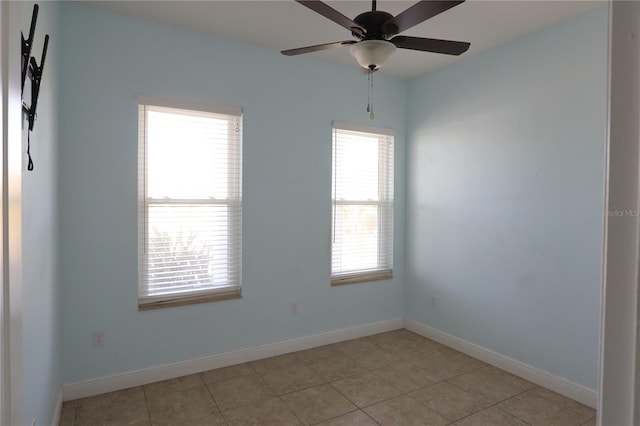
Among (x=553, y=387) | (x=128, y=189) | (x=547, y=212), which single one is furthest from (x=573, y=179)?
(x=128, y=189)

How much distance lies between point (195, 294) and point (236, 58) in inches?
80.5

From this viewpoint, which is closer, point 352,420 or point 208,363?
point 352,420

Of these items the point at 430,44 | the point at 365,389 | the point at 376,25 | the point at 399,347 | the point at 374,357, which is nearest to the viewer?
the point at 376,25

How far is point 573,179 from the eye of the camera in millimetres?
2777

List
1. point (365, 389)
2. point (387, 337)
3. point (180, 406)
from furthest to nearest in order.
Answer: point (387, 337) < point (365, 389) < point (180, 406)

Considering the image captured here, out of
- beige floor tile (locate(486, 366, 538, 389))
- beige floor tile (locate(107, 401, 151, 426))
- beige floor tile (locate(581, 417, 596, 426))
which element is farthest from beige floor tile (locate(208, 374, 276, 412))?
beige floor tile (locate(581, 417, 596, 426))

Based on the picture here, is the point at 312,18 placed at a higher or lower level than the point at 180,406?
higher

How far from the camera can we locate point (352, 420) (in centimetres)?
248

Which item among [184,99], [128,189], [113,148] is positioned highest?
[184,99]

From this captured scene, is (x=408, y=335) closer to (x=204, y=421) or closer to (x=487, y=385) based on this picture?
(x=487, y=385)

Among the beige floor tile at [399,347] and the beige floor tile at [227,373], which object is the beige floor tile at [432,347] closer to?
the beige floor tile at [399,347]

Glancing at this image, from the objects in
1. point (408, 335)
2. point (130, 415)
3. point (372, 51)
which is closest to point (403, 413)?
point (408, 335)

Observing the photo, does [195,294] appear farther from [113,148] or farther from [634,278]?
[634,278]

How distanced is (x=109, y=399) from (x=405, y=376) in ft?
7.38
